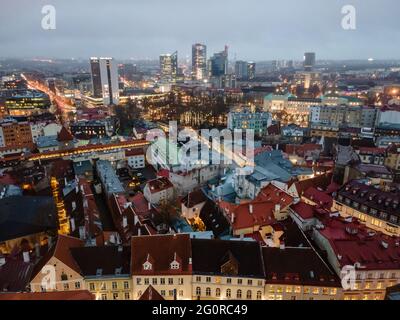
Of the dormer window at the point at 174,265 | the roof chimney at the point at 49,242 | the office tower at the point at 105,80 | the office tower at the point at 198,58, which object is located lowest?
the roof chimney at the point at 49,242

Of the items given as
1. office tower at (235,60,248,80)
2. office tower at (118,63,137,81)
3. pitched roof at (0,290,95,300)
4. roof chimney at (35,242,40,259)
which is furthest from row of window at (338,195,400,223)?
office tower at (118,63,137,81)

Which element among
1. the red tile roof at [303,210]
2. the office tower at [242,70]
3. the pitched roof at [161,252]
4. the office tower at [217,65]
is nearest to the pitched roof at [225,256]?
the pitched roof at [161,252]

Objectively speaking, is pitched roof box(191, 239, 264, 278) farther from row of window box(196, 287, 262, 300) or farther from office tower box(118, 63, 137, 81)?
office tower box(118, 63, 137, 81)

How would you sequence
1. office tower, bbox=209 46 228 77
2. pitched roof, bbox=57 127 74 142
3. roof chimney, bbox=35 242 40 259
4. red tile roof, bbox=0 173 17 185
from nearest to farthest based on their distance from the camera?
roof chimney, bbox=35 242 40 259
red tile roof, bbox=0 173 17 185
pitched roof, bbox=57 127 74 142
office tower, bbox=209 46 228 77

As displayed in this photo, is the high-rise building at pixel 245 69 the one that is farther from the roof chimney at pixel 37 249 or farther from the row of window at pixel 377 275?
the row of window at pixel 377 275

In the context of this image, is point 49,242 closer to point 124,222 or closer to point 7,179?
point 124,222

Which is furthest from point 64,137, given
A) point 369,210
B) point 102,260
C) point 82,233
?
point 369,210
